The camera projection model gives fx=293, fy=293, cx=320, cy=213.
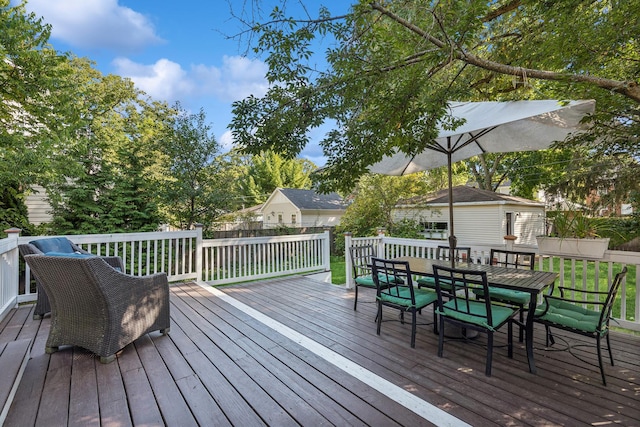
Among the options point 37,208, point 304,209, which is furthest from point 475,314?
point 304,209

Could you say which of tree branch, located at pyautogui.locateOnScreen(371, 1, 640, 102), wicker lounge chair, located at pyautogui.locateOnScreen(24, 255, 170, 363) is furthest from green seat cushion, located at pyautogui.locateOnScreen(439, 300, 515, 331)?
wicker lounge chair, located at pyautogui.locateOnScreen(24, 255, 170, 363)

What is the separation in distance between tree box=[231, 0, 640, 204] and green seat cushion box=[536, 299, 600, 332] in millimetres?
1784

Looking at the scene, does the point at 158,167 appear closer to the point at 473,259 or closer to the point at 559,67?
the point at 473,259

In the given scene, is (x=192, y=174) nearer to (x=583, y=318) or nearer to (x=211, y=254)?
(x=211, y=254)

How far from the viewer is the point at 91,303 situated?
2.42 meters

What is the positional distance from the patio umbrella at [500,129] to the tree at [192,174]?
5.16 metres

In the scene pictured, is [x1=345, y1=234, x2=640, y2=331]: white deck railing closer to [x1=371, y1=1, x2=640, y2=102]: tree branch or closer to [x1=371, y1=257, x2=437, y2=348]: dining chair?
[x1=371, y1=257, x2=437, y2=348]: dining chair

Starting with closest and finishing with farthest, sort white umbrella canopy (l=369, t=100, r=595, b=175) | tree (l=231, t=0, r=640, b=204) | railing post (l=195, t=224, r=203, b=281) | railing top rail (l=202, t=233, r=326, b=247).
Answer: tree (l=231, t=0, r=640, b=204), white umbrella canopy (l=369, t=100, r=595, b=175), railing post (l=195, t=224, r=203, b=281), railing top rail (l=202, t=233, r=326, b=247)

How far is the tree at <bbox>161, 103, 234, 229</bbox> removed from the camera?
7.49 metres

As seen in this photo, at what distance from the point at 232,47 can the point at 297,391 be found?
121 inches

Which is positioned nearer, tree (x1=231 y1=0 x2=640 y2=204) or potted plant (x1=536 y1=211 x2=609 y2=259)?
tree (x1=231 y1=0 x2=640 y2=204)

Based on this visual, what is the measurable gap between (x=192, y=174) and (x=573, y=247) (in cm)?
774

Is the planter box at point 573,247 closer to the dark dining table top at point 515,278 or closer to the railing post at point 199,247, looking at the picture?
the dark dining table top at point 515,278

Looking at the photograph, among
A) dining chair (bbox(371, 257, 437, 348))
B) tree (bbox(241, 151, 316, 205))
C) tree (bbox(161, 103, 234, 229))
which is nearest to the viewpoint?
dining chair (bbox(371, 257, 437, 348))
